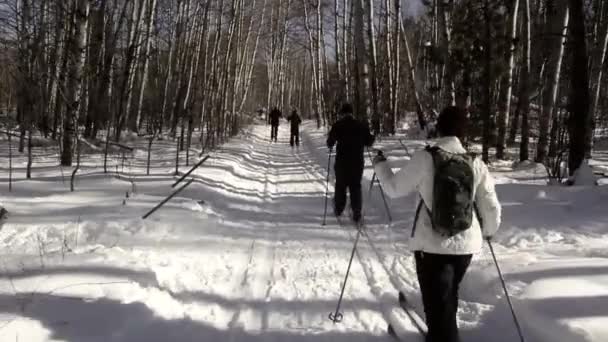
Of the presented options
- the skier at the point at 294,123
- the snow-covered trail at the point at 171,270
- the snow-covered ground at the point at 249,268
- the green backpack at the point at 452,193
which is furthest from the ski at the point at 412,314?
the skier at the point at 294,123

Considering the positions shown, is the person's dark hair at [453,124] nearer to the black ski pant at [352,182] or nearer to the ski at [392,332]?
the ski at [392,332]

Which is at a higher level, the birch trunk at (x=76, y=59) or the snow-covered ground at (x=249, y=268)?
the birch trunk at (x=76, y=59)

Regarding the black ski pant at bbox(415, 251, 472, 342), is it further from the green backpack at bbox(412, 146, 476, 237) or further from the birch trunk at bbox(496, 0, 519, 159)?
the birch trunk at bbox(496, 0, 519, 159)

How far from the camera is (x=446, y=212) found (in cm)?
295

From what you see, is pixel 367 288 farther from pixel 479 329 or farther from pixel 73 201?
pixel 73 201

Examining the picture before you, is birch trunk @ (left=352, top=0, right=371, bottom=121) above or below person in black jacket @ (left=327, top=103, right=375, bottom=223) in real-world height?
above

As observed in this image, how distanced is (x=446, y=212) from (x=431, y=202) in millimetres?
131

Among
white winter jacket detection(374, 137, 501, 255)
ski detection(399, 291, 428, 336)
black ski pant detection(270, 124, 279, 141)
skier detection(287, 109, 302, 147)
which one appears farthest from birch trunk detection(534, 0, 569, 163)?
black ski pant detection(270, 124, 279, 141)

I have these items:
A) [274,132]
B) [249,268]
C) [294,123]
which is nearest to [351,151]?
[249,268]

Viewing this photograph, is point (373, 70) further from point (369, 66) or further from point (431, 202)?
point (431, 202)

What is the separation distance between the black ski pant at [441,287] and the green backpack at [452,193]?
0.69ft

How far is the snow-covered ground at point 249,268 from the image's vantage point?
12.3 ft

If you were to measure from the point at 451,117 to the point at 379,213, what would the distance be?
5367 mm

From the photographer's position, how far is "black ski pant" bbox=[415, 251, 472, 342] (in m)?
3.06
